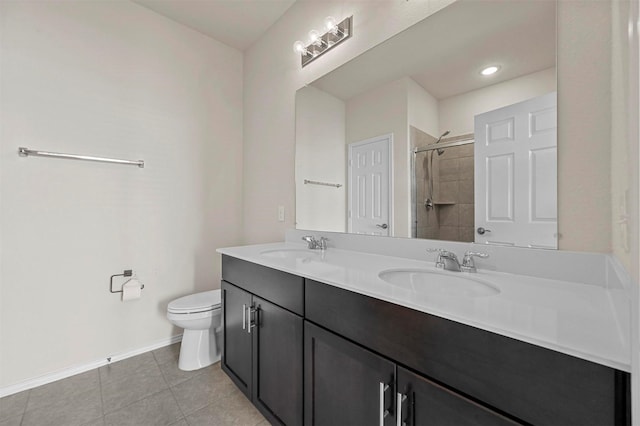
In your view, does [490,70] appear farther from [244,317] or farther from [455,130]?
[244,317]

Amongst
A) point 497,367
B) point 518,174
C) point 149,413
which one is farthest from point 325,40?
point 149,413

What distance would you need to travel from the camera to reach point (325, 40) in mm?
1692

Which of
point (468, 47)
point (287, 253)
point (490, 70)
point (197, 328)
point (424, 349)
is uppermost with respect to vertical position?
point (468, 47)

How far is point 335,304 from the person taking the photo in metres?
0.95

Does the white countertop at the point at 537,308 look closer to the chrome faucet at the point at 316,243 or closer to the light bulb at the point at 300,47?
the chrome faucet at the point at 316,243

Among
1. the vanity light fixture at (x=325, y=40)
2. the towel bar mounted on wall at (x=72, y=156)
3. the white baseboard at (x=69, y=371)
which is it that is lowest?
the white baseboard at (x=69, y=371)

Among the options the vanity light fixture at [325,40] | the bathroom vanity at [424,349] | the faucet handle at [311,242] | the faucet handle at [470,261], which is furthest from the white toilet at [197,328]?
the vanity light fixture at [325,40]

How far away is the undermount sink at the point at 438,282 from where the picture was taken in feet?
3.06

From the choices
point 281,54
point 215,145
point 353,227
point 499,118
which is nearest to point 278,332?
point 353,227

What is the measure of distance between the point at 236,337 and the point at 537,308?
1404 mm

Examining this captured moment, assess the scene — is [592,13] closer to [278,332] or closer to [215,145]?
[278,332]

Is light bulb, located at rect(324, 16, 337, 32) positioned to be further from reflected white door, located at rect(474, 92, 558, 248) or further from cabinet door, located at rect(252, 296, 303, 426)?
cabinet door, located at rect(252, 296, 303, 426)

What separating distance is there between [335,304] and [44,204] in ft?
6.39

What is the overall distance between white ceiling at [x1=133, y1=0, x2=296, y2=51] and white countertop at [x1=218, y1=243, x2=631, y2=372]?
202 centimetres
